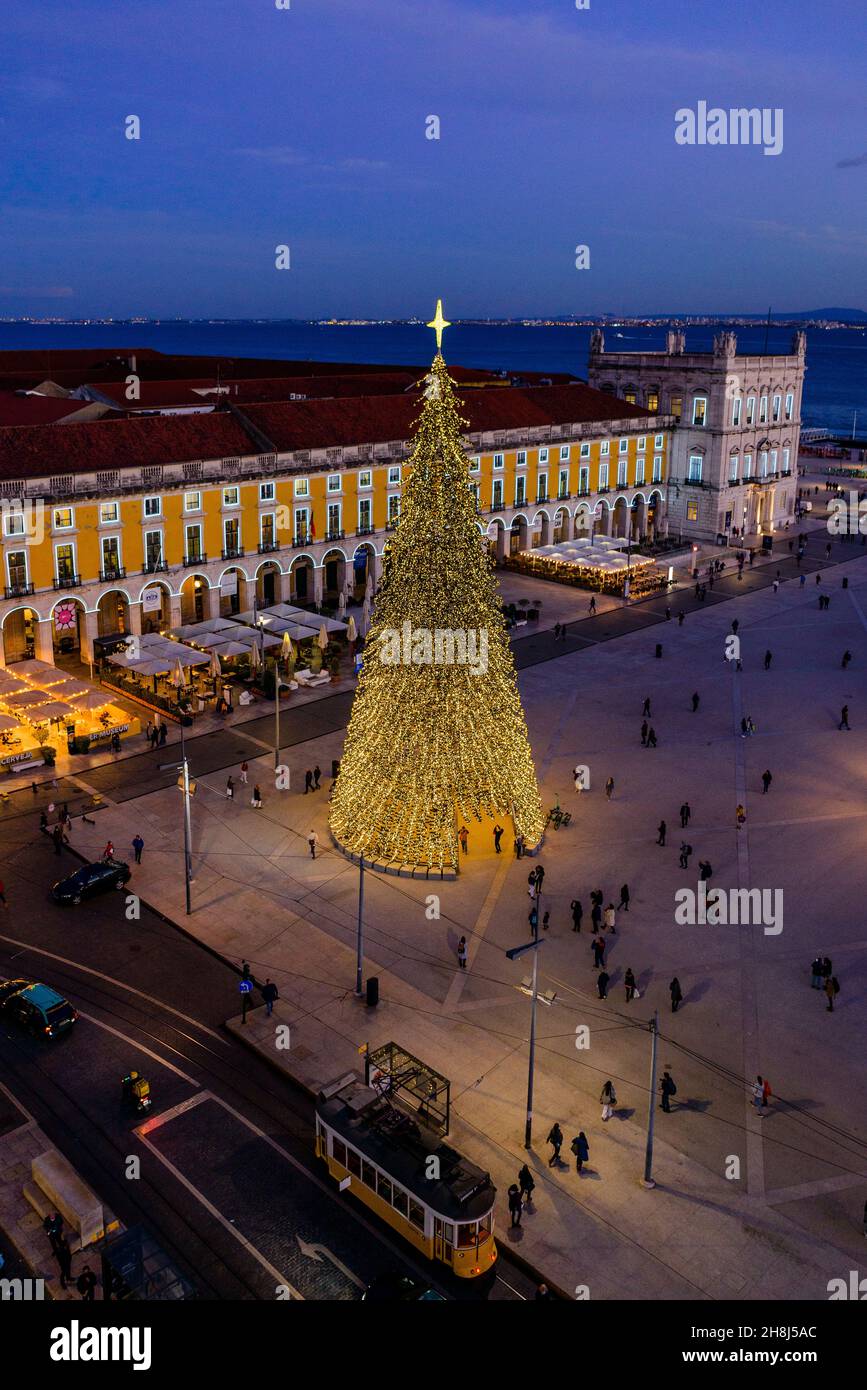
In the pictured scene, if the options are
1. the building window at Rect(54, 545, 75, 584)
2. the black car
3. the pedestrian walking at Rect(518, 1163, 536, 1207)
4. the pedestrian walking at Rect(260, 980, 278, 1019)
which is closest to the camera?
the pedestrian walking at Rect(518, 1163, 536, 1207)

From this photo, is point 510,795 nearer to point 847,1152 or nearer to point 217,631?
point 847,1152

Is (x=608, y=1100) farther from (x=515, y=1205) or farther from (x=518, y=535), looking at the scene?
(x=518, y=535)

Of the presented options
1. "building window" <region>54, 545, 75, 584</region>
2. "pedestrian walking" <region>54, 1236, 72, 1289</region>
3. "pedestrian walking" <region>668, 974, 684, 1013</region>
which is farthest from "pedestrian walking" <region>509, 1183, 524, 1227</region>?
"building window" <region>54, 545, 75, 584</region>

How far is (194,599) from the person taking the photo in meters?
58.8

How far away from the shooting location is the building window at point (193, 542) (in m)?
56.0

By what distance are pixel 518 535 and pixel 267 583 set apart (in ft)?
Answer: 70.7

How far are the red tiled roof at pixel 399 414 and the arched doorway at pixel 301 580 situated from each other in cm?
658

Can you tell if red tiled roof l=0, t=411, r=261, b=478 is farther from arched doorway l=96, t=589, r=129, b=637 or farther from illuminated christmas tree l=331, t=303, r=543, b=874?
illuminated christmas tree l=331, t=303, r=543, b=874

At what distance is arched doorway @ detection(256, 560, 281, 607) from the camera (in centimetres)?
6091

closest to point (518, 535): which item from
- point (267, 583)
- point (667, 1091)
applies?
point (267, 583)

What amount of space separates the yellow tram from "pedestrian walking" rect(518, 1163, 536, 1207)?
956 mm

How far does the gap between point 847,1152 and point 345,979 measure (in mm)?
12867

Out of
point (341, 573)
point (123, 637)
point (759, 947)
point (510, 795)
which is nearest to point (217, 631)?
point (123, 637)
